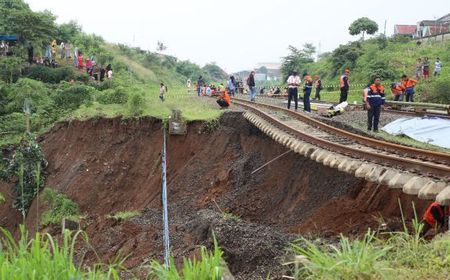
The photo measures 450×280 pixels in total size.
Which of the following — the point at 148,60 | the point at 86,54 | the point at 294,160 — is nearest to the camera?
the point at 294,160

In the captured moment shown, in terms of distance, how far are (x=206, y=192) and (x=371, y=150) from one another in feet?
22.0

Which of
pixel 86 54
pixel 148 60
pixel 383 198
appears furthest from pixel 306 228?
pixel 148 60

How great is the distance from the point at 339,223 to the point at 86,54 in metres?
38.2

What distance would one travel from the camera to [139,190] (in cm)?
1775

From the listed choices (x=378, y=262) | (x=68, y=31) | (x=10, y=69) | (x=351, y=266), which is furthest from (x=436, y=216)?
(x=68, y=31)

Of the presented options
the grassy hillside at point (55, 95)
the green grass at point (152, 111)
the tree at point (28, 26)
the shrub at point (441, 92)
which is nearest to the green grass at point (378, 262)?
the grassy hillside at point (55, 95)

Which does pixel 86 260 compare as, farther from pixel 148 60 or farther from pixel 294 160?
pixel 148 60

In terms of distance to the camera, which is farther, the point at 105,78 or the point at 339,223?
the point at 105,78

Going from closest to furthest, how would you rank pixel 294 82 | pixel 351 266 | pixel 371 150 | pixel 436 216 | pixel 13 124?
1. pixel 351 266
2. pixel 436 216
3. pixel 371 150
4. pixel 294 82
5. pixel 13 124

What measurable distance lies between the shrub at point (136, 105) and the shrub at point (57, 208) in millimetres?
4063

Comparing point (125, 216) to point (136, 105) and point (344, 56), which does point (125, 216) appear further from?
point (344, 56)

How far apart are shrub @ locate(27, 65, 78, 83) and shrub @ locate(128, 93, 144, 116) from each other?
12814mm

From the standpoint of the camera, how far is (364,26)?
51.9 metres

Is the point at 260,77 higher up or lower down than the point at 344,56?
lower down
